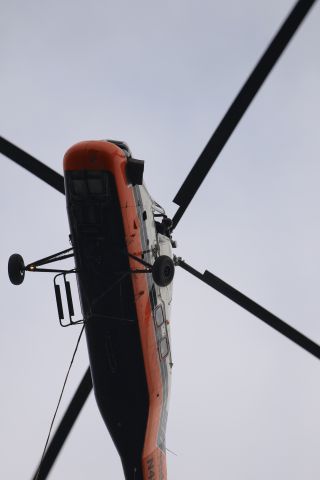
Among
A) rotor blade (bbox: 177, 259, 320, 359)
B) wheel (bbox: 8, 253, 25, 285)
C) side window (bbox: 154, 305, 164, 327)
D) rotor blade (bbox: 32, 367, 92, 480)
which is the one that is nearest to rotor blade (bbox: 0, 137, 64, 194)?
wheel (bbox: 8, 253, 25, 285)

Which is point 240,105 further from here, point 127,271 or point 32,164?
point 32,164

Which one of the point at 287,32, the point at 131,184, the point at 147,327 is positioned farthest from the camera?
the point at 147,327

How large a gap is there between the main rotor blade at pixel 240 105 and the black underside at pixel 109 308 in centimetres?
160

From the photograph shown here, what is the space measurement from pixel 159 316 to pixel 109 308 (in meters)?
1.19

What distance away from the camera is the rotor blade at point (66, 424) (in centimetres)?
850

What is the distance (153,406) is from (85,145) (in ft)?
14.9

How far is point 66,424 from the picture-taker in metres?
8.52

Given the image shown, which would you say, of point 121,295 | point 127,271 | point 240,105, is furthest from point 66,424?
point 240,105

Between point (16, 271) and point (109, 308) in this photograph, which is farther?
point (109, 308)

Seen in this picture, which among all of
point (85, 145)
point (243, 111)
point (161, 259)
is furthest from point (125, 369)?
point (243, 111)

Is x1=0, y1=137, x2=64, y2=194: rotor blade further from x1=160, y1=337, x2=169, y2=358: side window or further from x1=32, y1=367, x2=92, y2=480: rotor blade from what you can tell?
x1=32, y1=367, x2=92, y2=480: rotor blade

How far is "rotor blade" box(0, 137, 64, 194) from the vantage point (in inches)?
280

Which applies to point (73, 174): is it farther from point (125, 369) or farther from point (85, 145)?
Result: point (125, 369)

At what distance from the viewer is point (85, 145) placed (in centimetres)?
637
